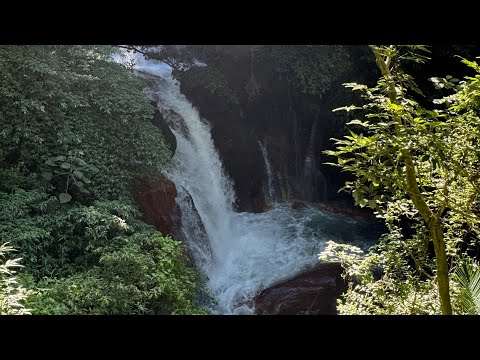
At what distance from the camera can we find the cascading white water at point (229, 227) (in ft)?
23.5

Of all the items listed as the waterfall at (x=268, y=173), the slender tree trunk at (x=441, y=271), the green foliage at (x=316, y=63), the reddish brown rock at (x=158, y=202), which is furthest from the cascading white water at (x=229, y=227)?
the slender tree trunk at (x=441, y=271)

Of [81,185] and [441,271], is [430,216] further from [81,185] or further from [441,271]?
[81,185]

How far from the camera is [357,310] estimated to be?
3.57 meters

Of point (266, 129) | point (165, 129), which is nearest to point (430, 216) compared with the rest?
point (165, 129)

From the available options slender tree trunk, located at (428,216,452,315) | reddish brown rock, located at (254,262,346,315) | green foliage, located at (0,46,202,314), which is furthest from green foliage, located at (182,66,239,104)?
slender tree trunk, located at (428,216,452,315)

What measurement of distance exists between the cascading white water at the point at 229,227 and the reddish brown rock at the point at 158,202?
481 millimetres

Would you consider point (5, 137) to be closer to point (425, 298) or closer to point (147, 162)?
point (147, 162)

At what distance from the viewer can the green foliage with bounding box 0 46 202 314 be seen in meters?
4.18

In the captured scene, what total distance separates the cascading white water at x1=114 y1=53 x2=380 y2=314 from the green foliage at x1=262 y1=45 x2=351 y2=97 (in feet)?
7.68

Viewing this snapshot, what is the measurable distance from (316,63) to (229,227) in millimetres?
3969

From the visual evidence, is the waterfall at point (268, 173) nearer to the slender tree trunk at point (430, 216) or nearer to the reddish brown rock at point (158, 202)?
the reddish brown rock at point (158, 202)
